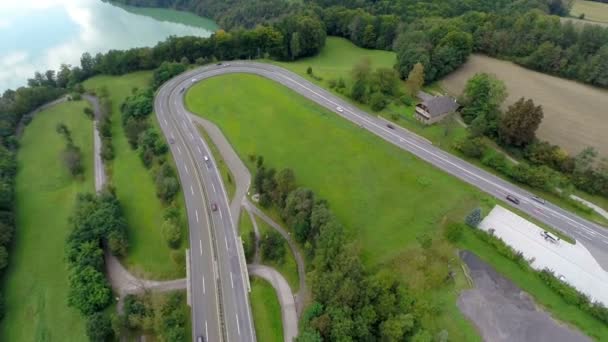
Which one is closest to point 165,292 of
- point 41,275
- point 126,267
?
point 126,267

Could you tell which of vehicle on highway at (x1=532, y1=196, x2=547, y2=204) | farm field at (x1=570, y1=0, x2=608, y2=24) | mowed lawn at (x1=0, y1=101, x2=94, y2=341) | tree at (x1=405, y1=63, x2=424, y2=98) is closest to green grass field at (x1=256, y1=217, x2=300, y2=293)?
mowed lawn at (x1=0, y1=101, x2=94, y2=341)

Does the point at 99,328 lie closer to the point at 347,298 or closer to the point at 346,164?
the point at 347,298

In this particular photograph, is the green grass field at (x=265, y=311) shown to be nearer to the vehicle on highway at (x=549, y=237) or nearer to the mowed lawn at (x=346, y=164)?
the mowed lawn at (x=346, y=164)

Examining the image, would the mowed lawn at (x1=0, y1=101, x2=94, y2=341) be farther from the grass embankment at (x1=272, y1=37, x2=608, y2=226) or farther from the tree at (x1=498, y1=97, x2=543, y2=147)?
the tree at (x1=498, y1=97, x2=543, y2=147)

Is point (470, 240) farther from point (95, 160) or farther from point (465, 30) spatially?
point (95, 160)

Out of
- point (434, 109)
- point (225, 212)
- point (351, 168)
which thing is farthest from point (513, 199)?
point (225, 212)
